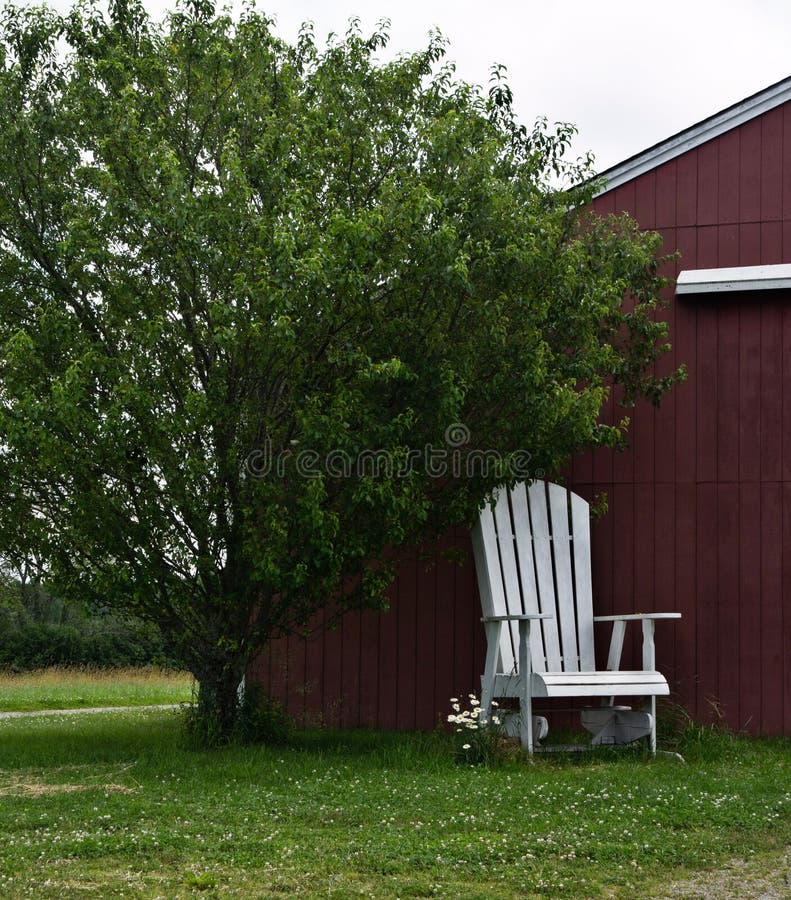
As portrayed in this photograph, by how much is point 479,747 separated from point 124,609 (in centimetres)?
234

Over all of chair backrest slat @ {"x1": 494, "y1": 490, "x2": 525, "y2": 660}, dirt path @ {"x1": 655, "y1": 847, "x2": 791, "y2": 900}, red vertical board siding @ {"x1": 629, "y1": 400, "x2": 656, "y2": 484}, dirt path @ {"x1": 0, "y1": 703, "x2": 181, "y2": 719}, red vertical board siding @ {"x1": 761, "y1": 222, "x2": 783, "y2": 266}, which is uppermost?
red vertical board siding @ {"x1": 761, "y1": 222, "x2": 783, "y2": 266}

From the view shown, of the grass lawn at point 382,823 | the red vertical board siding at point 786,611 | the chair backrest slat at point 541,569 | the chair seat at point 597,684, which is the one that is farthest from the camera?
the red vertical board siding at point 786,611

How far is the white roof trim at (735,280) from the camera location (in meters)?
7.56

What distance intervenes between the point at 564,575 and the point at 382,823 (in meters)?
3.09

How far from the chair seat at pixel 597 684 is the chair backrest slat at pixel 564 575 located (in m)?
0.83

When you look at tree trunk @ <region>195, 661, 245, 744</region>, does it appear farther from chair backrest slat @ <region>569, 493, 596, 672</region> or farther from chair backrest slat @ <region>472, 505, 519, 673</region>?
chair backrest slat @ <region>569, 493, 596, 672</region>

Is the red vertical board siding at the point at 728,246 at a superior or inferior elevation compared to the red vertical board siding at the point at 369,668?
superior

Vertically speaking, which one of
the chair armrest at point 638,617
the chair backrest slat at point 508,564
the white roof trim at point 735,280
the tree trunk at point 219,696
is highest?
the white roof trim at point 735,280

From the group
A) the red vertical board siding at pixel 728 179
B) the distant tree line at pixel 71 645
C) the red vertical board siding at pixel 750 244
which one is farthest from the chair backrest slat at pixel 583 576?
the distant tree line at pixel 71 645

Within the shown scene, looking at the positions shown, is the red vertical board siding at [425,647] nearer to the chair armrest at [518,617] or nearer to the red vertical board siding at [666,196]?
the chair armrest at [518,617]

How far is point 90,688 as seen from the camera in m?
16.1

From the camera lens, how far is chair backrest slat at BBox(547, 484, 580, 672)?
23.3ft

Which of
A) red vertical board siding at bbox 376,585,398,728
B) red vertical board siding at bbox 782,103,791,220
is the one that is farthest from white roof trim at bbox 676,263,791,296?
red vertical board siding at bbox 376,585,398,728

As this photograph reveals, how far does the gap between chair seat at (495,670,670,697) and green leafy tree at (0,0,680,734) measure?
3.78 ft
